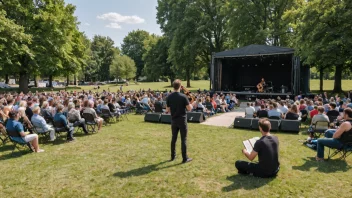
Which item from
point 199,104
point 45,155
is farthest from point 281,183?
point 199,104

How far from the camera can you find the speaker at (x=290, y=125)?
28.8 ft

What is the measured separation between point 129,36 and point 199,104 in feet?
208

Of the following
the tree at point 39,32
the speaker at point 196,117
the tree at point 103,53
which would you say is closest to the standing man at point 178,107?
the speaker at point 196,117

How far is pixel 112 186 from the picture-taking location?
172 inches

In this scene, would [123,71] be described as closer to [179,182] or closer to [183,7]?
[183,7]

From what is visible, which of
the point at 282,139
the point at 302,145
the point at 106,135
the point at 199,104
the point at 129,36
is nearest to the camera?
the point at 302,145

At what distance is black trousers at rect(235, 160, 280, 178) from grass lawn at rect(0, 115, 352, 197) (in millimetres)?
108

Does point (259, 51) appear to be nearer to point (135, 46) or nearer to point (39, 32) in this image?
point (39, 32)

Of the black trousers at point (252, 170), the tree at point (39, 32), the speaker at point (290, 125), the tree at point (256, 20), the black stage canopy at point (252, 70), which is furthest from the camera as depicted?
the tree at point (256, 20)

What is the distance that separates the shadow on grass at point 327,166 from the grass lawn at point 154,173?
0.02 meters

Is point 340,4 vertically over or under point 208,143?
over

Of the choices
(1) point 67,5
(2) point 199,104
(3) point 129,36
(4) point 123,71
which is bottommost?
(2) point 199,104

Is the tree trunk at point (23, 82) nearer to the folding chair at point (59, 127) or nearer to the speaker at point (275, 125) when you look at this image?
the folding chair at point (59, 127)

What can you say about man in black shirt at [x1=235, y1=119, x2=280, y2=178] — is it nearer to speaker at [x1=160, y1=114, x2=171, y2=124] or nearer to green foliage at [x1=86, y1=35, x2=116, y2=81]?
speaker at [x1=160, y1=114, x2=171, y2=124]
